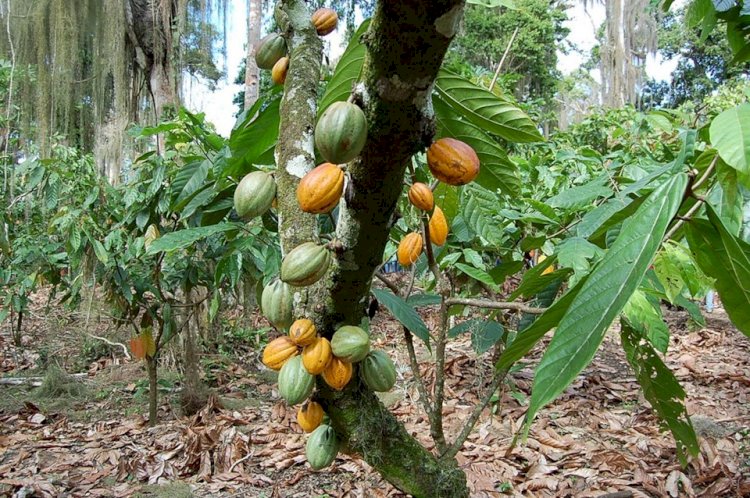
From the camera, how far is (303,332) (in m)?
0.82

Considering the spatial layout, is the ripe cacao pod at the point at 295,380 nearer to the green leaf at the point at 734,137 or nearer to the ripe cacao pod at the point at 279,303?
the ripe cacao pod at the point at 279,303

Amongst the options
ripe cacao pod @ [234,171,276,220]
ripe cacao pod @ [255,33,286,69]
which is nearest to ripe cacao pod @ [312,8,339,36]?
ripe cacao pod @ [255,33,286,69]

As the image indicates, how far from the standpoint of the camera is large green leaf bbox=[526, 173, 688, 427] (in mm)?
445

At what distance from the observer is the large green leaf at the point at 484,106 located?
29.2 inches

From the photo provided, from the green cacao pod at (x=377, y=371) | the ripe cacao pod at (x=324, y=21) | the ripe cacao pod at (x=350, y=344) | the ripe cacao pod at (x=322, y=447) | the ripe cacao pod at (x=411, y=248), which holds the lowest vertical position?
the ripe cacao pod at (x=322, y=447)

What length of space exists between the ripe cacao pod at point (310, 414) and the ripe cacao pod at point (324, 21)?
0.69 metres

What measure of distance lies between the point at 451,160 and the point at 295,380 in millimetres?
420

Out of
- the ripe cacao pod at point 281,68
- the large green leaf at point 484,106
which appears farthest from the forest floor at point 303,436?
the ripe cacao pod at point 281,68

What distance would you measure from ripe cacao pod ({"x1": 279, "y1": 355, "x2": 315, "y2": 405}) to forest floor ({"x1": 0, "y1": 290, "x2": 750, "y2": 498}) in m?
1.61

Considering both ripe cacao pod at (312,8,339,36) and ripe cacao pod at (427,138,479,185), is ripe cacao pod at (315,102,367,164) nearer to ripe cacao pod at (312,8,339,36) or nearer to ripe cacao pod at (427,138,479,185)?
ripe cacao pod at (427,138,479,185)

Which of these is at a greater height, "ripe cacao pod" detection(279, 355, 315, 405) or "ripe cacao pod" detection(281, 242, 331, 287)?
"ripe cacao pod" detection(281, 242, 331, 287)

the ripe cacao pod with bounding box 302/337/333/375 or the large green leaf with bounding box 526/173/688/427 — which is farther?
the ripe cacao pod with bounding box 302/337/333/375

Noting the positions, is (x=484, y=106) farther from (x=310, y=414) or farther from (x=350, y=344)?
(x=310, y=414)

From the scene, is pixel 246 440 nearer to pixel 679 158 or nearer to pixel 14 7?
pixel 679 158
